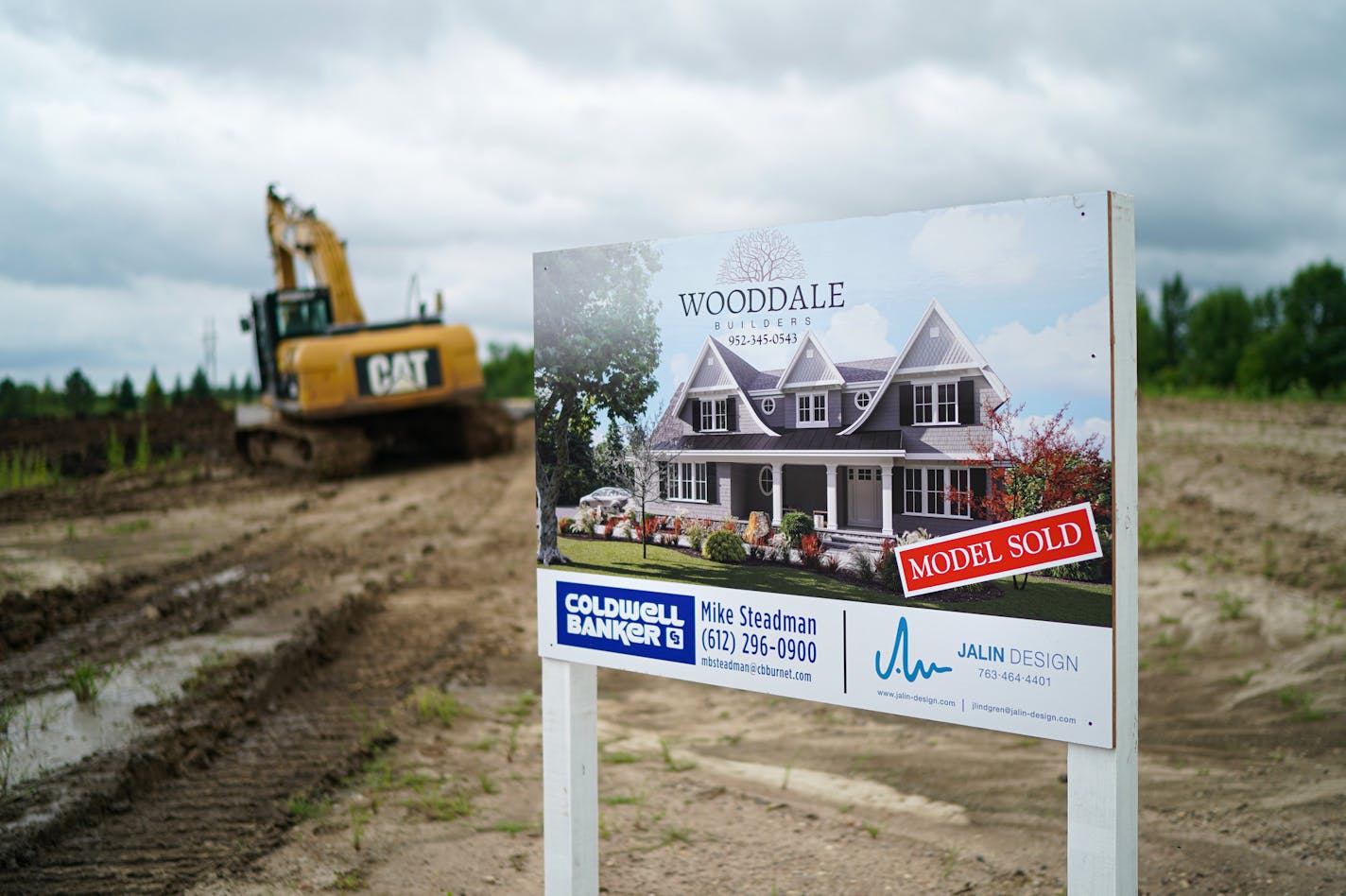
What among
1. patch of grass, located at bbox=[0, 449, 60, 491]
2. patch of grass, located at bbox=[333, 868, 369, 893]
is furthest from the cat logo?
patch of grass, located at bbox=[333, 868, 369, 893]

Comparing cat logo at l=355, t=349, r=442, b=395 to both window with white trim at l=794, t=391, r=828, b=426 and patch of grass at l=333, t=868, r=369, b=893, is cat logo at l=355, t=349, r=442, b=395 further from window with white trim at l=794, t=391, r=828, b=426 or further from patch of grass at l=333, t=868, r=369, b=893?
window with white trim at l=794, t=391, r=828, b=426

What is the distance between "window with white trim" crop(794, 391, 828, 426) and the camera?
295 cm

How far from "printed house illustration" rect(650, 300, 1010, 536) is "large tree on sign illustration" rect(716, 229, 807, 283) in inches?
8.0

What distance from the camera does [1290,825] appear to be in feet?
14.4

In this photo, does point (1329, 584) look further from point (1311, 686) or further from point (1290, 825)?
point (1290, 825)

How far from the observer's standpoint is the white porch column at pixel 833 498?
9.73ft

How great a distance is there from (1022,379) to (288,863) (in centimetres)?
Answer: 358

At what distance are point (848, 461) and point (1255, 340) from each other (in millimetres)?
54701

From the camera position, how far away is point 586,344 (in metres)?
3.48

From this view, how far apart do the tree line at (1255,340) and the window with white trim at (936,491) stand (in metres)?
20.1

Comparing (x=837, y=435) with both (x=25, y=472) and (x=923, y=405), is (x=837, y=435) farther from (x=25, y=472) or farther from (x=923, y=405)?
(x=25, y=472)

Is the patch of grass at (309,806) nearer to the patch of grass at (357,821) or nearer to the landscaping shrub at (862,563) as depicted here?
the patch of grass at (357,821)

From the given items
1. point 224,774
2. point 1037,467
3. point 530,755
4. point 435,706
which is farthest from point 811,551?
point 435,706

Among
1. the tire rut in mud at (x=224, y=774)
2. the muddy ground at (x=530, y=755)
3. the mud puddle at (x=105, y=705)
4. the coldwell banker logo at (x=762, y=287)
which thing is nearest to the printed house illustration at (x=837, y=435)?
the coldwell banker logo at (x=762, y=287)
